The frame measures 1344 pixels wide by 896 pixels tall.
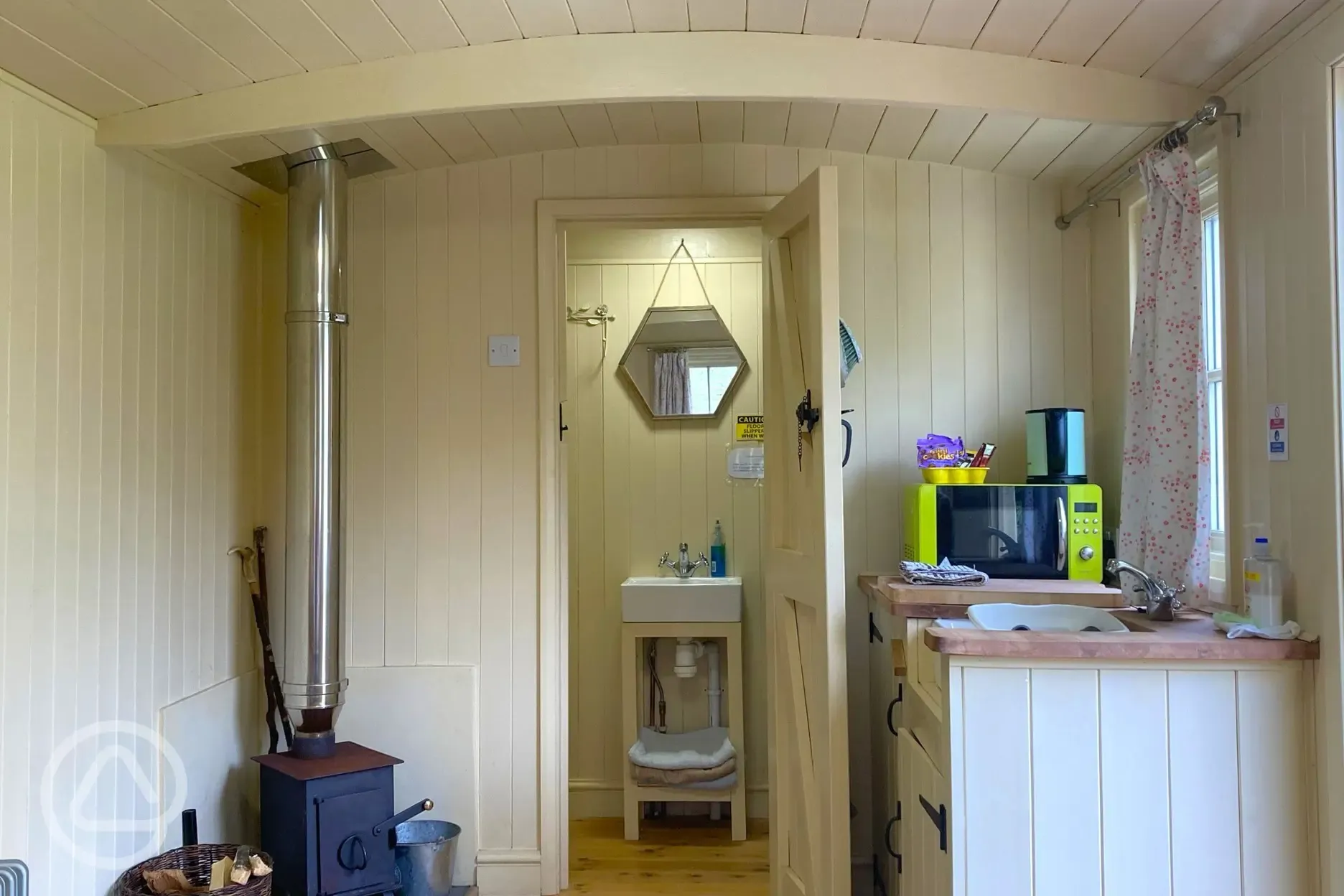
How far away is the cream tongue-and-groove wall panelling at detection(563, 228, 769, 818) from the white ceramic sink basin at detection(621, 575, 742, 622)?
0.68 feet

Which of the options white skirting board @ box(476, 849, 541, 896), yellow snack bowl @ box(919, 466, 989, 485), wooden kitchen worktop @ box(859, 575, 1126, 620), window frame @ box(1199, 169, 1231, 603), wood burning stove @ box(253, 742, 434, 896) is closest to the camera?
window frame @ box(1199, 169, 1231, 603)

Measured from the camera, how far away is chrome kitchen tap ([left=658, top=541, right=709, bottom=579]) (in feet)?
12.4

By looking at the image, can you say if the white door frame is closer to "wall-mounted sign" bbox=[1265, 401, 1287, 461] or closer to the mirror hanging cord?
the mirror hanging cord

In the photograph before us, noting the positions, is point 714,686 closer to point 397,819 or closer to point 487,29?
point 397,819

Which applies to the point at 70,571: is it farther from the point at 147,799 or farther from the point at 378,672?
the point at 378,672

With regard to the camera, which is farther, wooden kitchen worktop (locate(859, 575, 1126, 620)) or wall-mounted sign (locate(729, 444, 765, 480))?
wall-mounted sign (locate(729, 444, 765, 480))

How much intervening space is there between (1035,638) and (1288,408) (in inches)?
27.5

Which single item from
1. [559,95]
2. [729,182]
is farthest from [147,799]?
[729,182]

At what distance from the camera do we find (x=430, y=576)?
3.02 metres

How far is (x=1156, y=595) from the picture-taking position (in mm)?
2082

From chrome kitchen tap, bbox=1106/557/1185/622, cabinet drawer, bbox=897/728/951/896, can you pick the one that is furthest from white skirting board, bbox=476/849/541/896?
chrome kitchen tap, bbox=1106/557/1185/622

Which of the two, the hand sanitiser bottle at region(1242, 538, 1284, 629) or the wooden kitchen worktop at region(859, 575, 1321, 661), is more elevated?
the hand sanitiser bottle at region(1242, 538, 1284, 629)

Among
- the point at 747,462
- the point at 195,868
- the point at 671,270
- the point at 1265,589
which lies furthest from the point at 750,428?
the point at 195,868

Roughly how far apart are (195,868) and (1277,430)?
8.81ft
